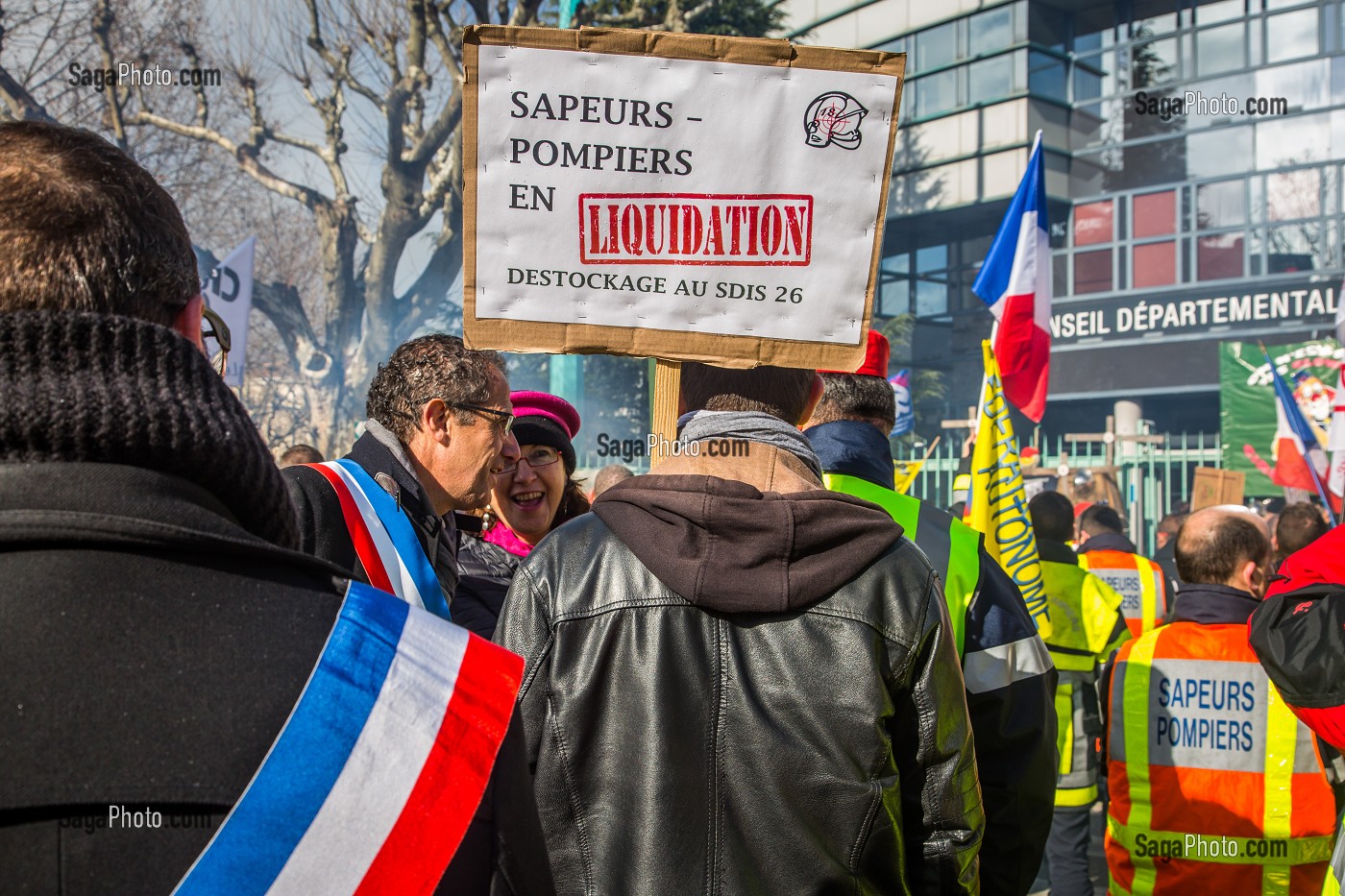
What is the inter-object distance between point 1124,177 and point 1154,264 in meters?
2.67

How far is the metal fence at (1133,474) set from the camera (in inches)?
488

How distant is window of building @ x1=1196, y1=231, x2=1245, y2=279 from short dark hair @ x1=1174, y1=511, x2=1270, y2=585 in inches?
747

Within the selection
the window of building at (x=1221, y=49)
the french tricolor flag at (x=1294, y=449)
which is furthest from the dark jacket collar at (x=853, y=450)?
the window of building at (x=1221, y=49)

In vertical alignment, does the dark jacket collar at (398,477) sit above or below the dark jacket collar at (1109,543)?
above

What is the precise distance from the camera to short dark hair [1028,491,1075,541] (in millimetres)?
5742

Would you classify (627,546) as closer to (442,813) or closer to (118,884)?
(442,813)

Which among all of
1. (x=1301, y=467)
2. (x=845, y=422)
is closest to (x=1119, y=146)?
(x=1301, y=467)

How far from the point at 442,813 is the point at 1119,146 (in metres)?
25.3

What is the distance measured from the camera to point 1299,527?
5.95 m

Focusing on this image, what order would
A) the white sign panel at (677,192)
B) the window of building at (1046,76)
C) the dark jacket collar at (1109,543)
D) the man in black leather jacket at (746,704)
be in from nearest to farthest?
1. the man in black leather jacket at (746,704)
2. the white sign panel at (677,192)
3. the dark jacket collar at (1109,543)
4. the window of building at (1046,76)

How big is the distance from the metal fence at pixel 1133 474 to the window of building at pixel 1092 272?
4.03 m

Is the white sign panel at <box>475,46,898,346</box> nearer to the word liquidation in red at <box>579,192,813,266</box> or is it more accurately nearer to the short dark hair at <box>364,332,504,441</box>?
the word liquidation in red at <box>579,192,813,266</box>

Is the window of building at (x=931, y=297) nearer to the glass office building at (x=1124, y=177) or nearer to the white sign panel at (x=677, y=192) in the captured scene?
the glass office building at (x=1124, y=177)

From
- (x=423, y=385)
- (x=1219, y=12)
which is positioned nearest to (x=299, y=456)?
(x=423, y=385)
